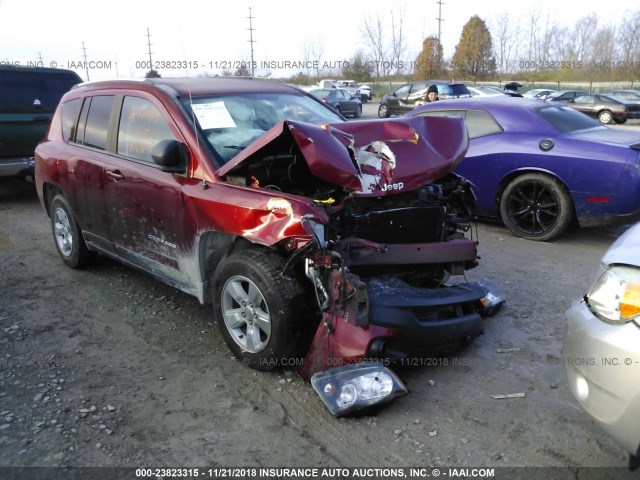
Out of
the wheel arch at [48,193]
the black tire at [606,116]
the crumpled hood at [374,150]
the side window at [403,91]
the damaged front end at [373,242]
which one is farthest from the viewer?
the black tire at [606,116]

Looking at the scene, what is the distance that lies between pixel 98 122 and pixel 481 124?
443 centimetres

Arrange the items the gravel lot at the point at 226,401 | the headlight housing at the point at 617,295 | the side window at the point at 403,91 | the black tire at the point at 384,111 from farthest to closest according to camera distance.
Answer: the black tire at the point at 384,111, the side window at the point at 403,91, the gravel lot at the point at 226,401, the headlight housing at the point at 617,295

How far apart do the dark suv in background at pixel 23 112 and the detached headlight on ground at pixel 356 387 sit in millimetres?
7426

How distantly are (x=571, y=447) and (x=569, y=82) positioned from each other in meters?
52.9

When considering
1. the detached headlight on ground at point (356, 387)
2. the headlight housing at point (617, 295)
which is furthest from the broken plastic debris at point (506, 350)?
the headlight housing at point (617, 295)

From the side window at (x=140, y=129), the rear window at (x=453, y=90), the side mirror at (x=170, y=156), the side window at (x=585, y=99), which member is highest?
the rear window at (x=453, y=90)

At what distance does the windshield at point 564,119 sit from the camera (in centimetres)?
614

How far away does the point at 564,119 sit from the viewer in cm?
630

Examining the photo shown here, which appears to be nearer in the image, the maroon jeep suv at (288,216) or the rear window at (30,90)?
the maroon jeep suv at (288,216)

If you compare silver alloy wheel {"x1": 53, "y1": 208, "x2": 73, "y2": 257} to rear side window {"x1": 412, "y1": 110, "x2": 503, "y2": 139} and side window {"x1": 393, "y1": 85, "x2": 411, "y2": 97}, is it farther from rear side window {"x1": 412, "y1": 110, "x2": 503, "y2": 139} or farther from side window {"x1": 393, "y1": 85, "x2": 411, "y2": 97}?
side window {"x1": 393, "y1": 85, "x2": 411, "y2": 97}

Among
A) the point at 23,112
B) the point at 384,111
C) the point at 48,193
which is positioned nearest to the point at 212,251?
the point at 48,193

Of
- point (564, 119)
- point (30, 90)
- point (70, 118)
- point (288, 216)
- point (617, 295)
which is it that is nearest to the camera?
point (617, 295)

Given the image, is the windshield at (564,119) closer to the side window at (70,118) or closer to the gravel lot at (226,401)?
the gravel lot at (226,401)

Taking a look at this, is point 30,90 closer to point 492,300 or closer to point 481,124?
point 481,124
